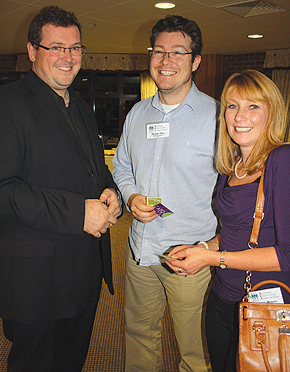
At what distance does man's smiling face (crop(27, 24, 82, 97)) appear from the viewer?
1.74 meters

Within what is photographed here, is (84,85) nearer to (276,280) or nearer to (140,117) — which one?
(140,117)

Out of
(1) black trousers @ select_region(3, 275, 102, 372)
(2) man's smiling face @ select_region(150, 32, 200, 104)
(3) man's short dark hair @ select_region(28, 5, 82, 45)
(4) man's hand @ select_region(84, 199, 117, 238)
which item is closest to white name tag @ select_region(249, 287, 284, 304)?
(4) man's hand @ select_region(84, 199, 117, 238)

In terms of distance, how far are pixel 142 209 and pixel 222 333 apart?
0.69 metres

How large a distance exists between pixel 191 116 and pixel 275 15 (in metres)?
4.14

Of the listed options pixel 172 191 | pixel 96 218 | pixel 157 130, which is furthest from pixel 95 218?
pixel 157 130

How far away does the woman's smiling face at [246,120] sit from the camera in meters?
1.41

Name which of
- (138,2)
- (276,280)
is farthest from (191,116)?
(138,2)

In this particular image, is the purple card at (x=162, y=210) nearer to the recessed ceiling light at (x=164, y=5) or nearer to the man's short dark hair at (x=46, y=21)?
the man's short dark hair at (x=46, y=21)

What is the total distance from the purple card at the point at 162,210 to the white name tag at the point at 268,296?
23.0 inches

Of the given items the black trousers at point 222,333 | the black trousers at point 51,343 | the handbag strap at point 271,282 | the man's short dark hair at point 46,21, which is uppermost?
the man's short dark hair at point 46,21

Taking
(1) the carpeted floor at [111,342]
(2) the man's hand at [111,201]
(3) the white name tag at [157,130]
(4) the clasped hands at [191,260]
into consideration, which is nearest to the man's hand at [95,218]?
(2) the man's hand at [111,201]

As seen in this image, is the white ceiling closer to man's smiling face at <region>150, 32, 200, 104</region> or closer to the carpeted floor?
man's smiling face at <region>150, 32, 200, 104</region>

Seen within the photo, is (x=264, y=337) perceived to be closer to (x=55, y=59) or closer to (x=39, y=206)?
(x=39, y=206)

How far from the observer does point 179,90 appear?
195 centimetres
